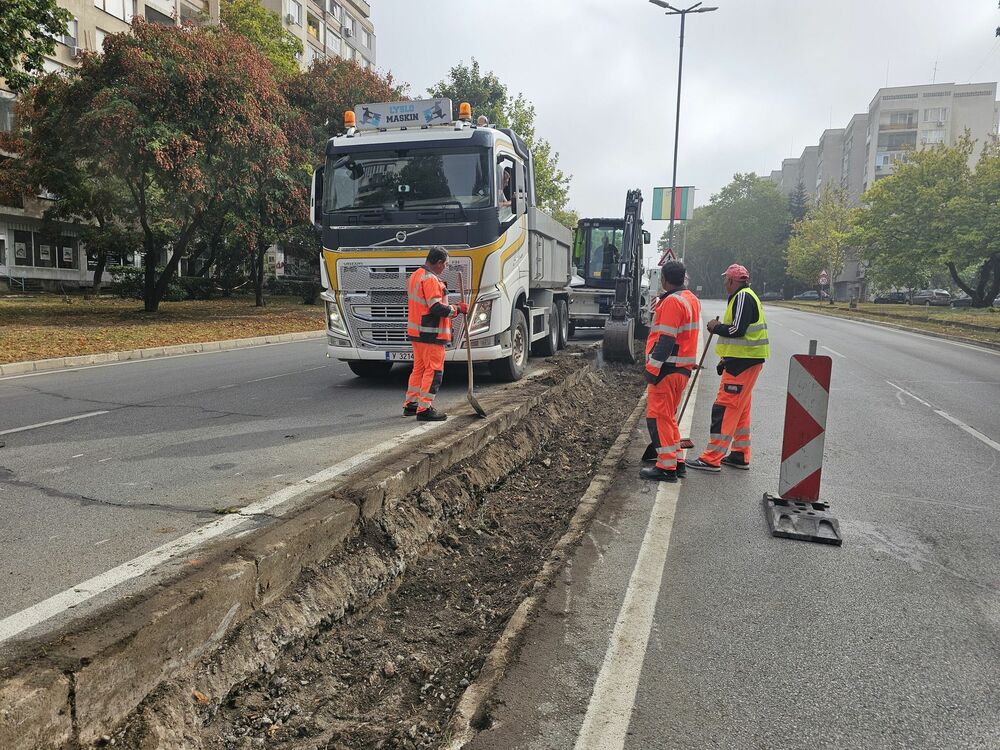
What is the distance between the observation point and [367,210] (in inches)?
339

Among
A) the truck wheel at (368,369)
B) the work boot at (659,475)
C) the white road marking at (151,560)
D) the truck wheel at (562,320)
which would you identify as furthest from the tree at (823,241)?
the white road marking at (151,560)

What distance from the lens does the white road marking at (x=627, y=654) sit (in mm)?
2479

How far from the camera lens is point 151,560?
336 centimetres

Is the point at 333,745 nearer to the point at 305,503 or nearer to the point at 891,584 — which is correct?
the point at 305,503

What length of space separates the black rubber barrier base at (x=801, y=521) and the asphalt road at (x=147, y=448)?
3.20 metres

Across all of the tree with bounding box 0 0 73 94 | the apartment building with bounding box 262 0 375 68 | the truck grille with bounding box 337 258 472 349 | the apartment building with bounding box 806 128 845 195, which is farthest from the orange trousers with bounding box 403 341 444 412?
the apartment building with bounding box 806 128 845 195

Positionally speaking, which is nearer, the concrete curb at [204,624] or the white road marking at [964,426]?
the concrete curb at [204,624]

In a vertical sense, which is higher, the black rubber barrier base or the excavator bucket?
the excavator bucket

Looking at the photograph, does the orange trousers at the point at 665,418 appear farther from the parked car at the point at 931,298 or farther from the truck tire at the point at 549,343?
the parked car at the point at 931,298

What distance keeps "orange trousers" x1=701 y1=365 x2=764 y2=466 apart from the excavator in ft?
22.9

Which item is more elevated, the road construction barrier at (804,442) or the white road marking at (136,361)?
the road construction barrier at (804,442)

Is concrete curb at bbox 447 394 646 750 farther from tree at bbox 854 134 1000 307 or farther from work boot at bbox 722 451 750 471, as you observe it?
tree at bbox 854 134 1000 307

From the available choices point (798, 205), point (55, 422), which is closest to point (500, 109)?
point (55, 422)

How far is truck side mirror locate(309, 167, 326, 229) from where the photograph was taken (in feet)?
29.6
